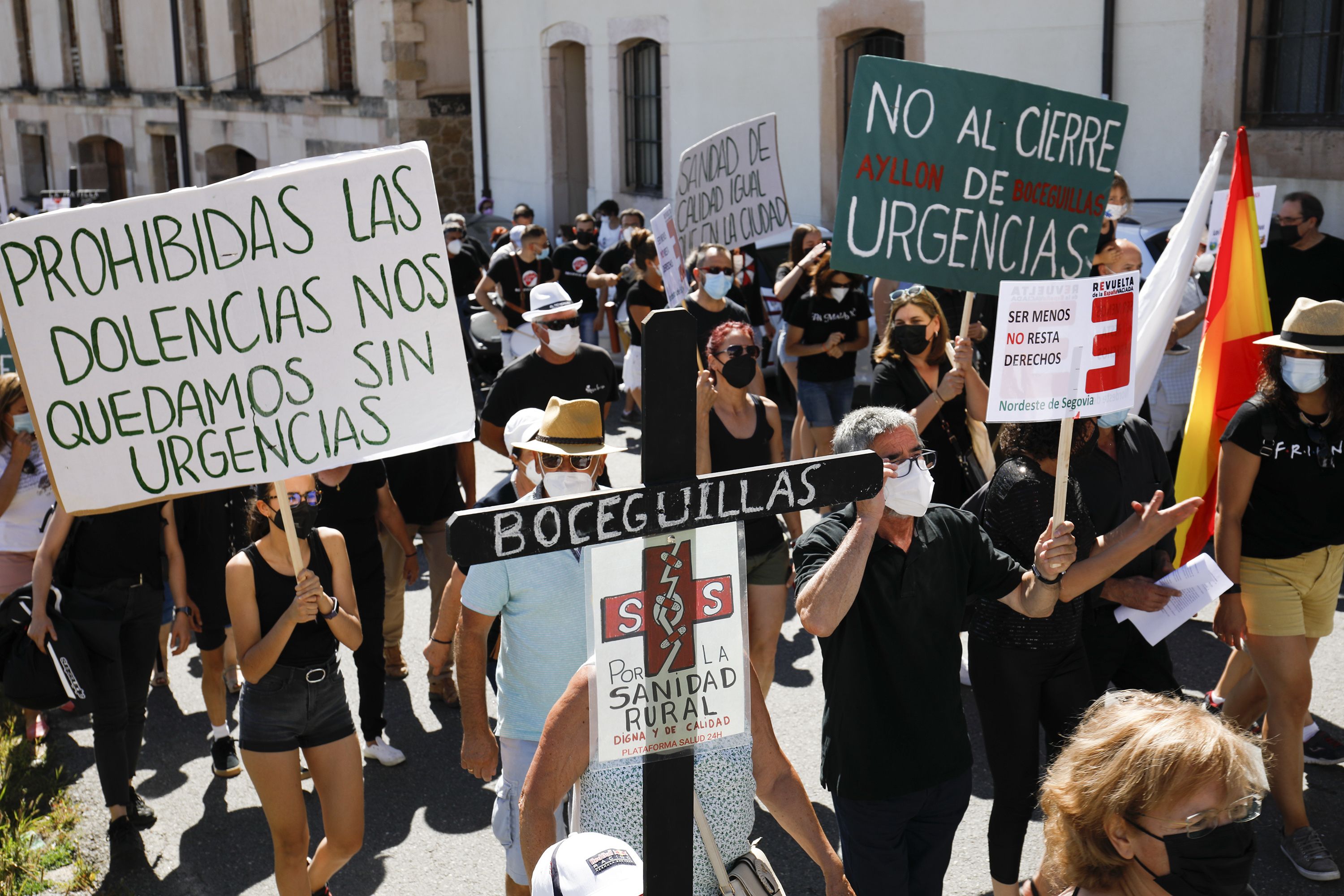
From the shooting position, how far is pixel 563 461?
3.80m

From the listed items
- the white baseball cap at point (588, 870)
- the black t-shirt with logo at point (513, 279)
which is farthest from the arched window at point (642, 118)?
the white baseball cap at point (588, 870)

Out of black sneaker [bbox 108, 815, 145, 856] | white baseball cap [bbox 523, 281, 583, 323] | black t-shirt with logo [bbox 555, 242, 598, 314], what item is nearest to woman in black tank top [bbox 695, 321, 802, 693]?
white baseball cap [bbox 523, 281, 583, 323]

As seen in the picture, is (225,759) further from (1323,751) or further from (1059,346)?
(1323,751)

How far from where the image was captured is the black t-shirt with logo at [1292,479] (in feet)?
14.4

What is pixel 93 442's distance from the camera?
3232mm

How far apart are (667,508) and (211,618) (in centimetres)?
378

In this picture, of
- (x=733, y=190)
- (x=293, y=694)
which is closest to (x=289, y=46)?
(x=733, y=190)

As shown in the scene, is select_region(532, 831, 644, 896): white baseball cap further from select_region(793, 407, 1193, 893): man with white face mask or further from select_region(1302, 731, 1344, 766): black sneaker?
select_region(1302, 731, 1344, 766): black sneaker

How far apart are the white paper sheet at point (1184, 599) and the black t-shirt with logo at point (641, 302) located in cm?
562

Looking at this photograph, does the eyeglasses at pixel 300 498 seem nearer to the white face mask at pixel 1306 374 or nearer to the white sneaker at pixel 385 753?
the white sneaker at pixel 385 753

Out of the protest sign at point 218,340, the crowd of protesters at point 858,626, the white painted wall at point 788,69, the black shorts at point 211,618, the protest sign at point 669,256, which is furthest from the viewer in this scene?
the white painted wall at point 788,69

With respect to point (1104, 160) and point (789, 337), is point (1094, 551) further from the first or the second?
point (789, 337)

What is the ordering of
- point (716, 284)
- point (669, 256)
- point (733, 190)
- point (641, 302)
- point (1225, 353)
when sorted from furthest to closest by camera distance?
point (641, 302) < point (669, 256) < point (733, 190) < point (716, 284) < point (1225, 353)

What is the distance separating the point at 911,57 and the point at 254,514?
36.0 feet
